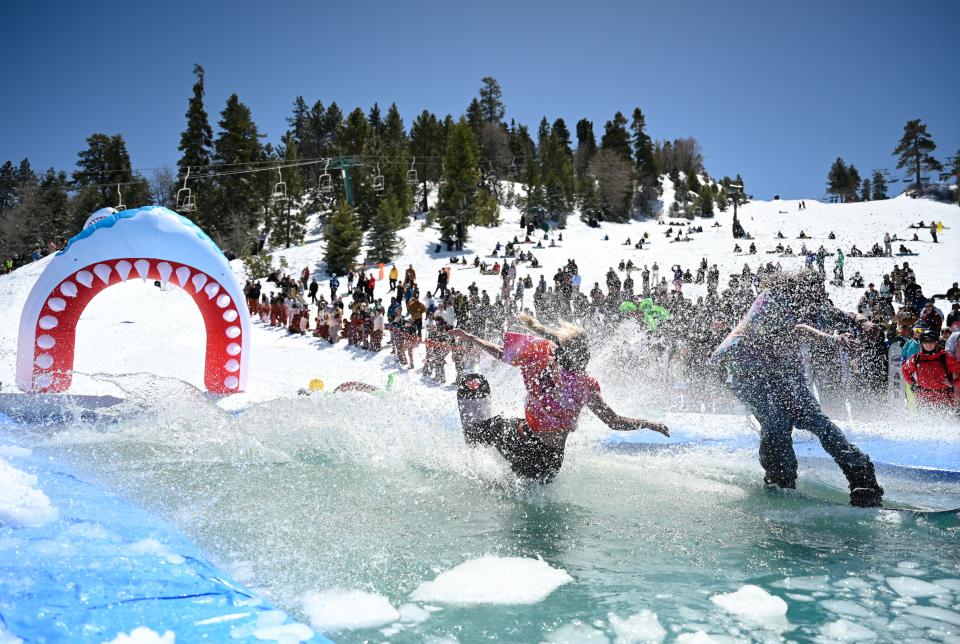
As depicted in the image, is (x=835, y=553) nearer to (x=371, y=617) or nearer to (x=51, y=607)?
(x=371, y=617)

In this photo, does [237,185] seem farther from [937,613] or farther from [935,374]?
[937,613]

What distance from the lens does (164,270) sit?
33.1 ft

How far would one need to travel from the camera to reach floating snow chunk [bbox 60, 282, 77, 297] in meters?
9.66

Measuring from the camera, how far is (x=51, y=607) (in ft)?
9.05

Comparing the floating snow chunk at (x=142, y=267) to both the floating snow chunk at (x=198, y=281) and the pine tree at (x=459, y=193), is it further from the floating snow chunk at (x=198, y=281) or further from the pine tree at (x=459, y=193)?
the pine tree at (x=459, y=193)

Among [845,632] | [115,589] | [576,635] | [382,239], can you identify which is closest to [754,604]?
[845,632]

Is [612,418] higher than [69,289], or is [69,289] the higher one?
[69,289]

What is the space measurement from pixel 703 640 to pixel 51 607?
2753 mm

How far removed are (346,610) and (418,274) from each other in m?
29.7

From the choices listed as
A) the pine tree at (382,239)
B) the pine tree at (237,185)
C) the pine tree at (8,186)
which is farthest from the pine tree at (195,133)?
the pine tree at (8,186)

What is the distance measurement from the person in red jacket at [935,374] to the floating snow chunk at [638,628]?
6.39m

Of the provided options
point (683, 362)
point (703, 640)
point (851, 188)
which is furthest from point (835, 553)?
point (851, 188)

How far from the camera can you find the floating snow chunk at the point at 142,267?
9977 mm

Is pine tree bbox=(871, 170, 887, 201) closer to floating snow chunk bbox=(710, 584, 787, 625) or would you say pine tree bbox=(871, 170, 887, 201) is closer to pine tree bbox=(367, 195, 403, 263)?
pine tree bbox=(367, 195, 403, 263)
